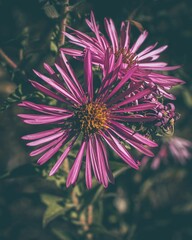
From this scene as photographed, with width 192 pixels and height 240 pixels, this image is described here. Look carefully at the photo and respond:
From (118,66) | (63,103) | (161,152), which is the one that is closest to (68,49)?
(118,66)

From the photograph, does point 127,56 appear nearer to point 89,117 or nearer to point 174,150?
point 89,117

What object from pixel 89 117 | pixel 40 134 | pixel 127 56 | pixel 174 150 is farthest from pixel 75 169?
pixel 174 150

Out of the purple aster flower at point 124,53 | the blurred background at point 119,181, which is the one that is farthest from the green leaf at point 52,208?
the purple aster flower at point 124,53

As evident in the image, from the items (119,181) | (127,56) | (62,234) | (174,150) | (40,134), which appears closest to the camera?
(40,134)

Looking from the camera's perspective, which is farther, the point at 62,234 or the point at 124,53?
the point at 62,234

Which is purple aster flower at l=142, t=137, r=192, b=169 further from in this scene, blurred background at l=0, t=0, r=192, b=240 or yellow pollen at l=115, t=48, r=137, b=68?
yellow pollen at l=115, t=48, r=137, b=68

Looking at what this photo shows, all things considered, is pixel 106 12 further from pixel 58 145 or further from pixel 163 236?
pixel 163 236

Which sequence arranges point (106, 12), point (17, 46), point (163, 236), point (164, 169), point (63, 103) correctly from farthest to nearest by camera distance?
point (164, 169)
point (163, 236)
point (106, 12)
point (17, 46)
point (63, 103)
